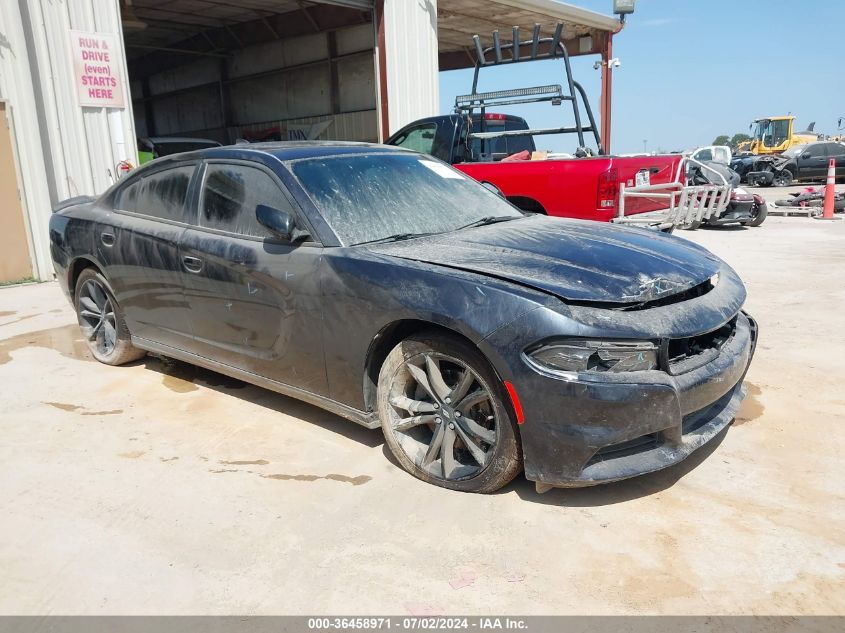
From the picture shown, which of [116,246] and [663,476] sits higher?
[116,246]

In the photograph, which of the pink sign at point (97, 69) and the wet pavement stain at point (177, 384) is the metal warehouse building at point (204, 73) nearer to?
the pink sign at point (97, 69)

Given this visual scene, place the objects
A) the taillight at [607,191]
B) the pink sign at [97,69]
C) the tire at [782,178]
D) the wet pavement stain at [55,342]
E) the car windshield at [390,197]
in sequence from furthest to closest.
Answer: the tire at [782,178], the pink sign at [97,69], the taillight at [607,191], the wet pavement stain at [55,342], the car windshield at [390,197]

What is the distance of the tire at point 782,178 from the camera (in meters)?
25.5

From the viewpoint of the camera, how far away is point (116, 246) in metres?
4.64

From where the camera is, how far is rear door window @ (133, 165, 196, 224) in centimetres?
429

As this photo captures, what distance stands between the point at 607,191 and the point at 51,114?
271 inches

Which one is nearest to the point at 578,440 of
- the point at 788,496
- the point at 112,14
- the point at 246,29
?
the point at 788,496

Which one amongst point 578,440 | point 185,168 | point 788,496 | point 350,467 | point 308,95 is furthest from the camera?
point 308,95

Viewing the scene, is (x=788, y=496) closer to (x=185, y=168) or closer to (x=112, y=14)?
(x=185, y=168)

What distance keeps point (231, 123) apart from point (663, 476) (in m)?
20.0

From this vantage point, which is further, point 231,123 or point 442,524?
point 231,123

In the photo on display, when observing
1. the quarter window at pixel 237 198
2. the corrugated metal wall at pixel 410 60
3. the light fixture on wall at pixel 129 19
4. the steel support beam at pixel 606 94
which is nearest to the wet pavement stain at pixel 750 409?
the quarter window at pixel 237 198

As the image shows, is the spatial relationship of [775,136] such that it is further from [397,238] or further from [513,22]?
[397,238]

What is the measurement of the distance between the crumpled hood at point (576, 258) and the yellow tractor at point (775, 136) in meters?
32.9
